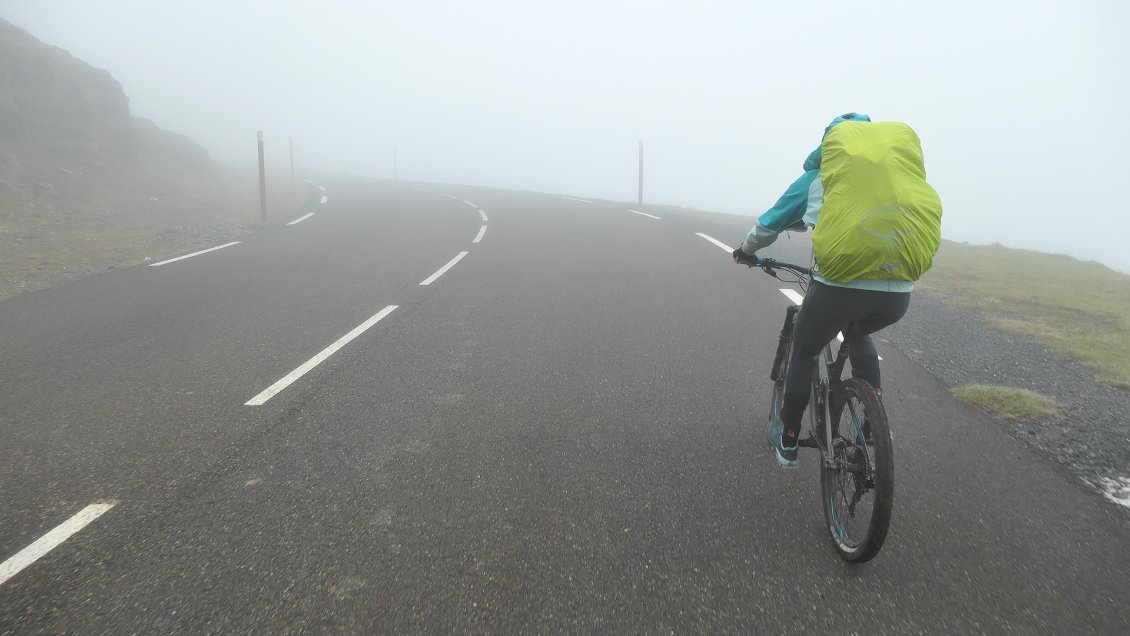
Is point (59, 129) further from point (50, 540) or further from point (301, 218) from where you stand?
point (50, 540)

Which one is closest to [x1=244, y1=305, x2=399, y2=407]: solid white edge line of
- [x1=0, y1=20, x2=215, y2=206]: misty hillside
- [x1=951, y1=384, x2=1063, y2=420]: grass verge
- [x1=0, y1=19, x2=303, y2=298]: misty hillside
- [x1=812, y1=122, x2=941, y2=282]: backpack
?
[x1=812, y1=122, x2=941, y2=282]: backpack

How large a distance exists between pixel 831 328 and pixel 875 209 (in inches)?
26.4

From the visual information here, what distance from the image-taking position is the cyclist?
2.45m

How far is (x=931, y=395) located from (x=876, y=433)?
2600 mm

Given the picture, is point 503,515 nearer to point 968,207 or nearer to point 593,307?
point 593,307

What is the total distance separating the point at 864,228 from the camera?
244 cm

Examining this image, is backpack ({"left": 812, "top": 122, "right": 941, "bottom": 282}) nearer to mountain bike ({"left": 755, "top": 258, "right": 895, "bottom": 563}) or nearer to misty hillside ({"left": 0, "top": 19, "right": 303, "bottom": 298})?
mountain bike ({"left": 755, "top": 258, "right": 895, "bottom": 563})

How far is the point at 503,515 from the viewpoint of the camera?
297 cm

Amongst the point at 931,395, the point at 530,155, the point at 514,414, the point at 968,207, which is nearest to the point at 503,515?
the point at 514,414

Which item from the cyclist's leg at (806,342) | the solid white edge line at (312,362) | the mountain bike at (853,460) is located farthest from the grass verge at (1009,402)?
the solid white edge line at (312,362)

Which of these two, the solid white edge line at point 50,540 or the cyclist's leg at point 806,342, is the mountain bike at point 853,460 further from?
the solid white edge line at point 50,540

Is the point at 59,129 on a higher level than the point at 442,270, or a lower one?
higher

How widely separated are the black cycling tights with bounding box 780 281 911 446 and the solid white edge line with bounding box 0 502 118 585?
3.59 m

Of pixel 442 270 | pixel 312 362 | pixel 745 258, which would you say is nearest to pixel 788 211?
pixel 745 258
